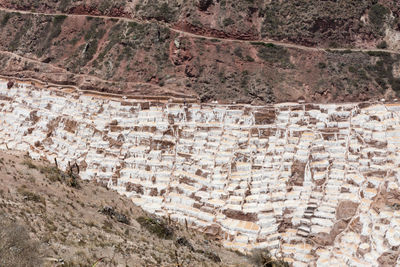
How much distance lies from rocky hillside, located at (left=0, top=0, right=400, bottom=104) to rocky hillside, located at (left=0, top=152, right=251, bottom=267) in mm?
13461

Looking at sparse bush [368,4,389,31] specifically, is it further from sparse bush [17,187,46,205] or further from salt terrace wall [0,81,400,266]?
sparse bush [17,187,46,205]

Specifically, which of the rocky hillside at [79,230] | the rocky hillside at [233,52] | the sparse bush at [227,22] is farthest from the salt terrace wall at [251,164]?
the sparse bush at [227,22]

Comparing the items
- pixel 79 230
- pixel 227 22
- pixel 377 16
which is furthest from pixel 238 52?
pixel 79 230

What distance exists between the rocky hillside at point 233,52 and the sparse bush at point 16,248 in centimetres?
2394

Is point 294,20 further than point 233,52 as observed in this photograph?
Yes

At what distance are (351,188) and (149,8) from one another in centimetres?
2848

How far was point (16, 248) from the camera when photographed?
18469 mm

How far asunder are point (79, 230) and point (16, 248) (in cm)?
590

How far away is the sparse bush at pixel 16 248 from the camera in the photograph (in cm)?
1773

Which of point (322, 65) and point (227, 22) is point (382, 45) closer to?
point (322, 65)

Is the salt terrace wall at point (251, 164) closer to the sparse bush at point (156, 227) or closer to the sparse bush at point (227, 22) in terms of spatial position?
the sparse bush at point (156, 227)

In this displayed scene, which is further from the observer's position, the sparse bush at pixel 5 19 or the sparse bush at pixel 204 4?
the sparse bush at pixel 5 19

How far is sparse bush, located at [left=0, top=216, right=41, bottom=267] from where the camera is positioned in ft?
58.2

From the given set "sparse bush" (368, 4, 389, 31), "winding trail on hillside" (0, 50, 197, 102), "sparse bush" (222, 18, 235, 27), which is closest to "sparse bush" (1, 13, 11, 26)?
"winding trail on hillside" (0, 50, 197, 102)
